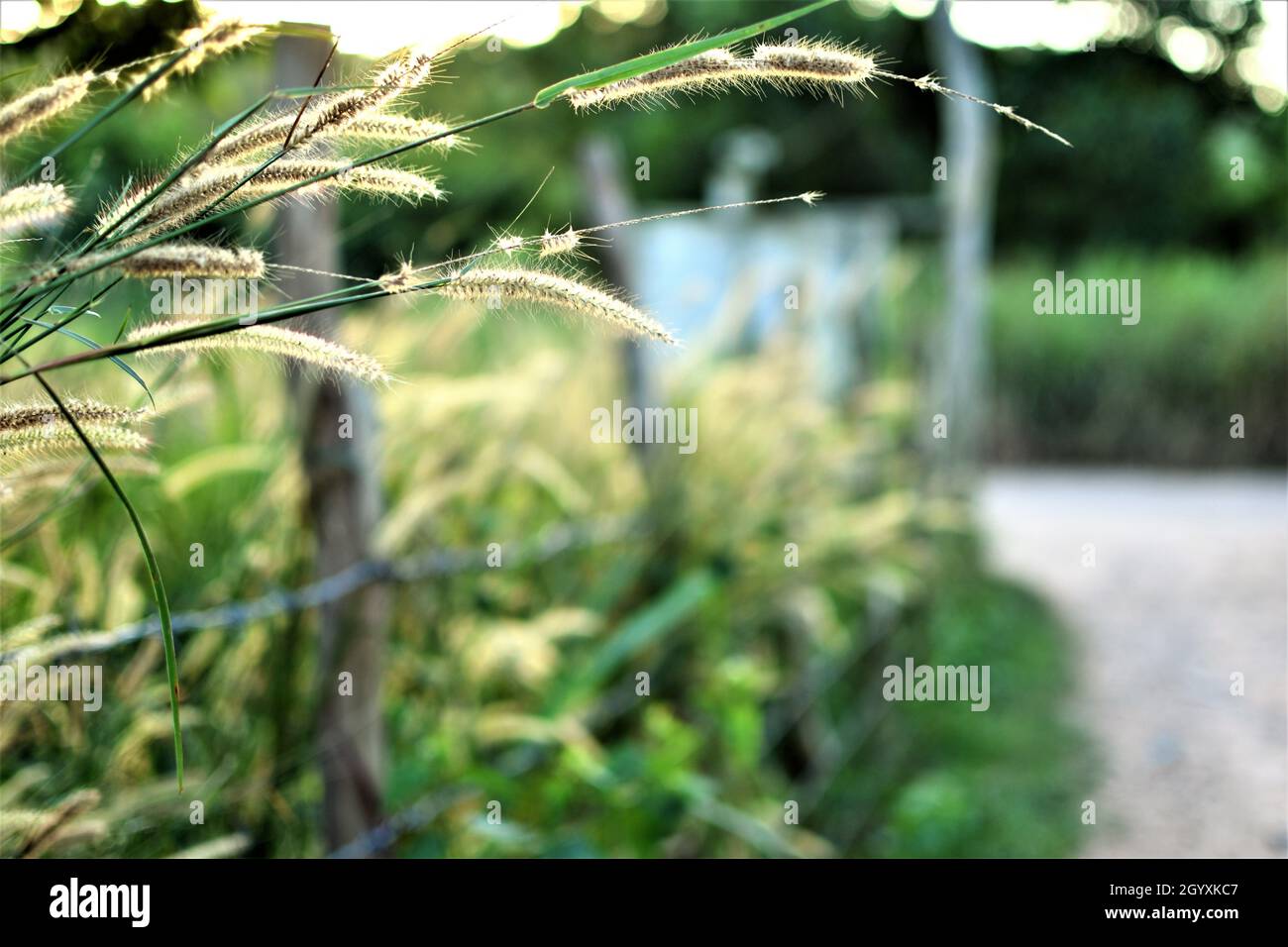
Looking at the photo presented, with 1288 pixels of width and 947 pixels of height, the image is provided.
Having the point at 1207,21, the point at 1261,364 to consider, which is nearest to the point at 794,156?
the point at 1207,21

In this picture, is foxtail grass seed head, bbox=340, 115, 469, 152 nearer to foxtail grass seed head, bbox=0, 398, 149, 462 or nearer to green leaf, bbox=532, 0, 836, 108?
green leaf, bbox=532, 0, 836, 108

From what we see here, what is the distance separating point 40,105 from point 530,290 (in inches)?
12.9

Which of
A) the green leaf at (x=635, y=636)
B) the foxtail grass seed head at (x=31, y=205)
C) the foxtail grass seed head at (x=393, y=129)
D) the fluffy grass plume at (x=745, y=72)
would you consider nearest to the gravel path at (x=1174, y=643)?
the green leaf at (x=635, y=636)

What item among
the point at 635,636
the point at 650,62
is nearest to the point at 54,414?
the point at 650,62

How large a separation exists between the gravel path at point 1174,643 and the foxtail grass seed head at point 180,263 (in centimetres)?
366

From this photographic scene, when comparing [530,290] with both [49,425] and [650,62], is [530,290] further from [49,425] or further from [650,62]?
[49,425]

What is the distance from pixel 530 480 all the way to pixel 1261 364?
1045cm

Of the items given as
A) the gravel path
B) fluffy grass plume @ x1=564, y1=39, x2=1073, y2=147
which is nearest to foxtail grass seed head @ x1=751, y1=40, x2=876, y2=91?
fluffy grass plume @ x1=564, y1=39, x2=1073, y2=147

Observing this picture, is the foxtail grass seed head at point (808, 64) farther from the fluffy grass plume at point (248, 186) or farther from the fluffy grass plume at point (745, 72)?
the fluffy grass plume at point (248, 186)

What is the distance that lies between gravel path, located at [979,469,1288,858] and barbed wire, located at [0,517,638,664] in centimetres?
238

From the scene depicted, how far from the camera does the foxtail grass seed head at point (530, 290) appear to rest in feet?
2.31

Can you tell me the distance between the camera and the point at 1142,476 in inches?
449

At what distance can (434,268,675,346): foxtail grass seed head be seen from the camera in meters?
0.70
